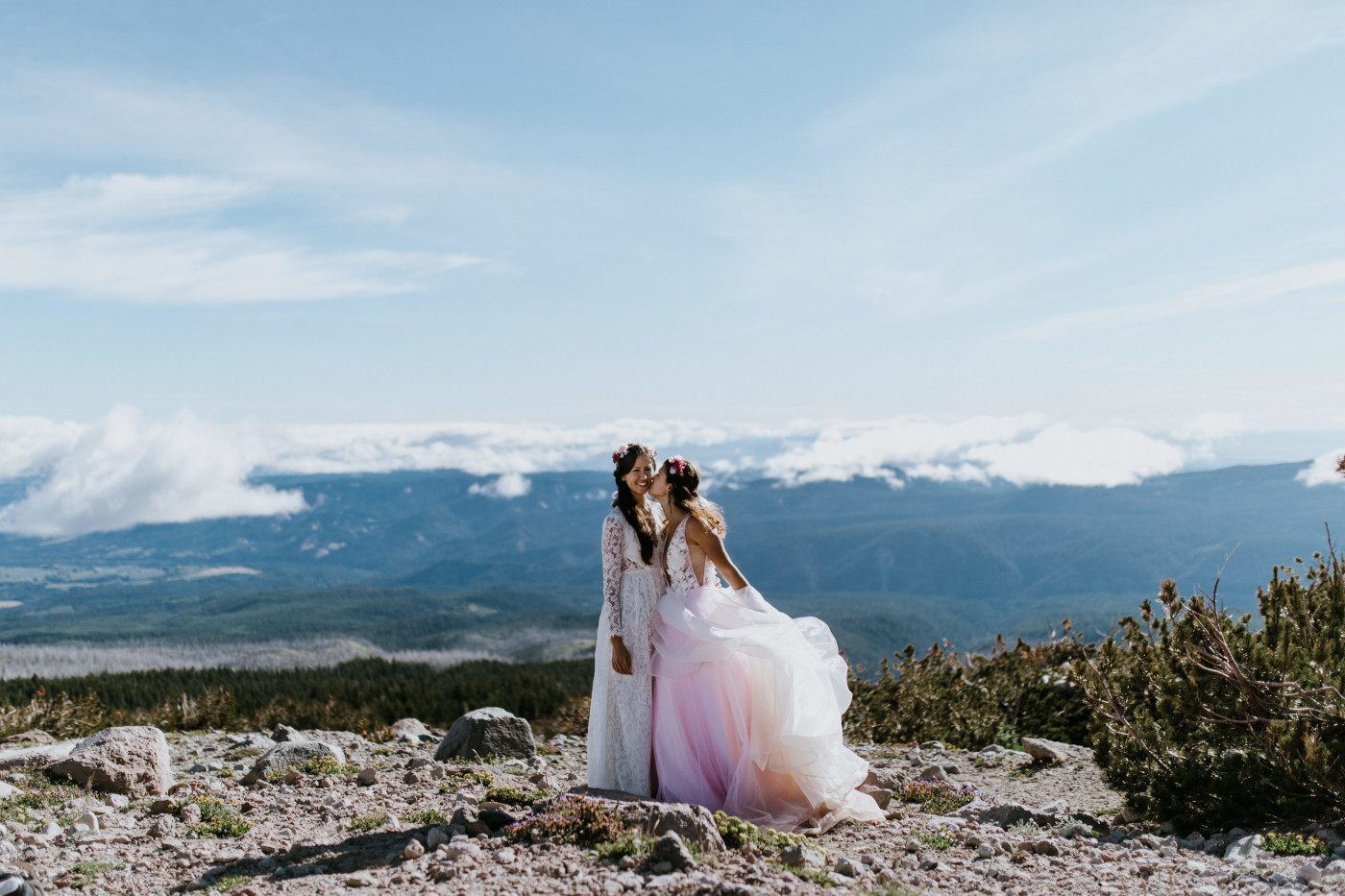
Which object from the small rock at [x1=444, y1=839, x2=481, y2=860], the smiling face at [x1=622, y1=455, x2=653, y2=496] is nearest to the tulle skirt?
the smiling face at [x1=622, y1=455, x2=653, y2=496]

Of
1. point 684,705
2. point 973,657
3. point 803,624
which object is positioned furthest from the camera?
point 973,657

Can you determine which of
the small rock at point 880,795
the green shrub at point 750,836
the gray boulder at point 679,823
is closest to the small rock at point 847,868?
the green shrub at point 750,836

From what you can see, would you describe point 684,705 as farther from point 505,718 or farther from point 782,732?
point 505,718

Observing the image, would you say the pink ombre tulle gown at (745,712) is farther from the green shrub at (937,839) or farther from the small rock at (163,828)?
the small rock at (163,828)

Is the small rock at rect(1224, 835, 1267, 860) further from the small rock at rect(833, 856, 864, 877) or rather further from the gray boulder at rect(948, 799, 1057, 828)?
the small rock at rect(833, 856, 864, 877)

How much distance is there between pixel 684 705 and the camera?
861 cm

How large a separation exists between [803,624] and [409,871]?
4.62m

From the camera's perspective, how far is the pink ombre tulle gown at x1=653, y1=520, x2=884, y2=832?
322 inches

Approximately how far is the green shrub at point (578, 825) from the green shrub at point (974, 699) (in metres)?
10.8

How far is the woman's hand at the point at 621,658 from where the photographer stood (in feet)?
28.4

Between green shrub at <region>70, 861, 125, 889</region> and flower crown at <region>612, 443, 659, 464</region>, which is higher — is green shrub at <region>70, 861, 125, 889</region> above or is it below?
below

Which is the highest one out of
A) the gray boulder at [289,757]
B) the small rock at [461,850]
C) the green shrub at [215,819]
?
the small rock at [461,850]

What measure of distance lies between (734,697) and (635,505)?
2.13 m

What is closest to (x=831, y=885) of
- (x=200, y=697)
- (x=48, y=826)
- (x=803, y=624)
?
(x=803, y=624)
